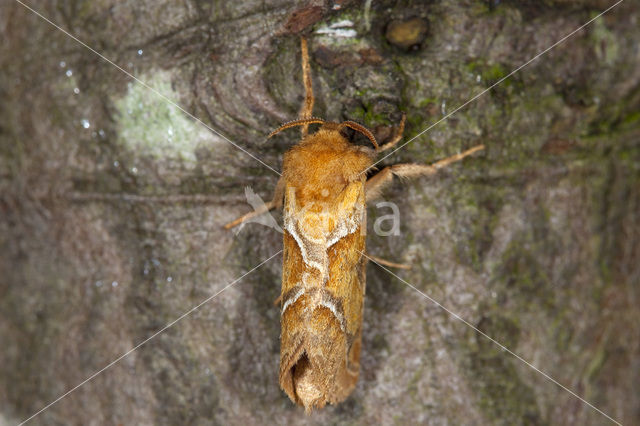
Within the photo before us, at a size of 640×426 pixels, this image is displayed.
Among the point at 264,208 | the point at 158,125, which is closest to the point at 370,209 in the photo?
the point at 264,208

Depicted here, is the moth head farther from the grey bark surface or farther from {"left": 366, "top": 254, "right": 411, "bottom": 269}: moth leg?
{"left": 366, "top": 254, "right": 411, "bottom": 269}: moth leg

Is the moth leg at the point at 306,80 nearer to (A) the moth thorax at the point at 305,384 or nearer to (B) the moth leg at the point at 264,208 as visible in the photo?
(B) the moth leg at the point at 264,208

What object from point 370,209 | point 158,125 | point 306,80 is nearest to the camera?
point 306,80

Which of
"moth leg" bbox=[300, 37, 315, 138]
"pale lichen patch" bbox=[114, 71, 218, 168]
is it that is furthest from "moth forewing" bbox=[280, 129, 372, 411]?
"pale lichen patch" bbox=[114, 71, 218, 168]

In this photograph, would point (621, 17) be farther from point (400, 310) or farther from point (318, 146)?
point (400, 310)

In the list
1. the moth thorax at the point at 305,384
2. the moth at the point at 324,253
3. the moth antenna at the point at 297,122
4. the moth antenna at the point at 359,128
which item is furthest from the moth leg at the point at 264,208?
the moth thorax at the point at 305,384

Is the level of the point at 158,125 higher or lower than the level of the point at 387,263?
higher

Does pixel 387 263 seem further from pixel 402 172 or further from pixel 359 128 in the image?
pixel 359 128

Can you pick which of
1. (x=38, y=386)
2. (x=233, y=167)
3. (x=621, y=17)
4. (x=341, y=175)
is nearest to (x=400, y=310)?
(x=341, y=175)
